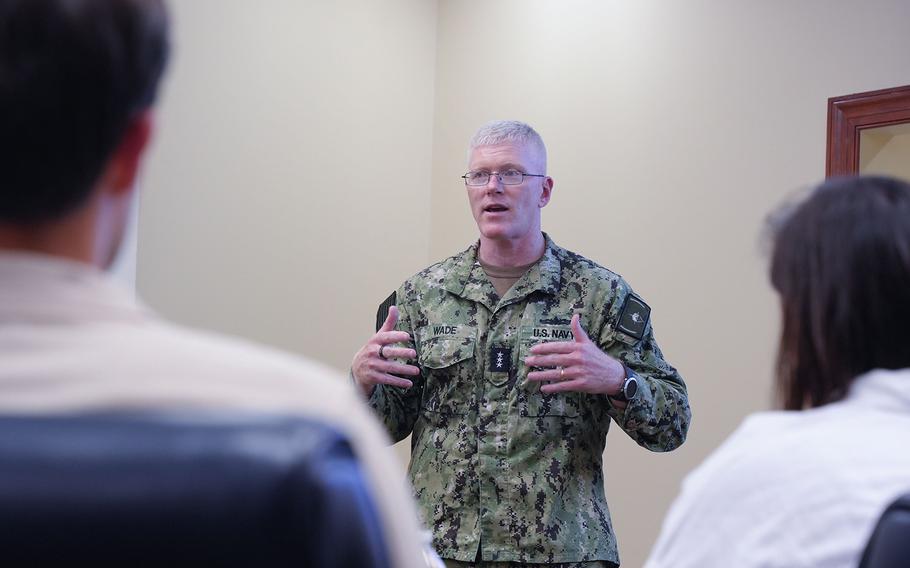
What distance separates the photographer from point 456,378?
271 cm

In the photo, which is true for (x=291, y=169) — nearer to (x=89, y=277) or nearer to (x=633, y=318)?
(x=633, y=318)

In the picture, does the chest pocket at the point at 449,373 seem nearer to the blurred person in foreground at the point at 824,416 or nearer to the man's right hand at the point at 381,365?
the man's right hand at the point at 381,365

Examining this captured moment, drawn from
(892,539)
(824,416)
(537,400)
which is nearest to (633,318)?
(537,400)

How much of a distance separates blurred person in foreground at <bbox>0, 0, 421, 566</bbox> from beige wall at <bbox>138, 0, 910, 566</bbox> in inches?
125

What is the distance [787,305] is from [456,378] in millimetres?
1553

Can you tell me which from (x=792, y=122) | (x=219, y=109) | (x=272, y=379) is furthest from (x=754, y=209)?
(x=272, y=379)

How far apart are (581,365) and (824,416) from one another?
52.9 inches

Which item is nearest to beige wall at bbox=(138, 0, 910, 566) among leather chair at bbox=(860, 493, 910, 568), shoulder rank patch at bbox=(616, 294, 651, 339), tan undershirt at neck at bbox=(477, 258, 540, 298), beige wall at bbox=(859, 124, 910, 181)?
beige wall at bbox=(859, 124, 910, 181)

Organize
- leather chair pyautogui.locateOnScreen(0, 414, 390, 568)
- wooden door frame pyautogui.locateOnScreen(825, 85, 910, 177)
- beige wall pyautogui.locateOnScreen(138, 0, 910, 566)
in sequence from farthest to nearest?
beige wall pyautogui.locateOnScreen(138, 0, 910, 566), wooden door frame pyautogui.locateOnScreen(825, 85, 910, 177), leather chair pyautogui.locateOnScreen(0, 414, 390, 568)

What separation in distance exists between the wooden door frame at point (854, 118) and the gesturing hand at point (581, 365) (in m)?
1.45

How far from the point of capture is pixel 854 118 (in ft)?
11.3

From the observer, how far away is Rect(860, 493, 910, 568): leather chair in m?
0.92

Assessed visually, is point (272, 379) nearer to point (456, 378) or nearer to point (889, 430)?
point (889, 430)

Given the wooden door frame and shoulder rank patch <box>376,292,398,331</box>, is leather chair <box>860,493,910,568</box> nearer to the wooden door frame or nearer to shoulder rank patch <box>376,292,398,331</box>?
shoulder rank patch <box>376,292,398,331</box>
